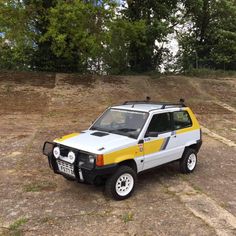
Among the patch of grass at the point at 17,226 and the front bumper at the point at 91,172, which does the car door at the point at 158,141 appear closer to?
the front bumper at the point at 91,172

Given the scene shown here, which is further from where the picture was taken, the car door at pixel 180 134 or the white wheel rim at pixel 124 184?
the car door at pixel 180 134

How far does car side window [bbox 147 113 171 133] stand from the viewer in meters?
6.89

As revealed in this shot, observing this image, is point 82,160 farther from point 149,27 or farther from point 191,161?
point 149,27

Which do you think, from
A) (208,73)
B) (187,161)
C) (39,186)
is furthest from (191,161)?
(208,73)

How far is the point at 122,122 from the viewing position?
7.04 m

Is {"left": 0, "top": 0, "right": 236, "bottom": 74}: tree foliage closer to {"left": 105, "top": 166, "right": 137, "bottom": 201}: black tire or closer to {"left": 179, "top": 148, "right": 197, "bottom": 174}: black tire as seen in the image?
{"left": 179, "top": 148, "right": 197, "bottom": 174}: black tire

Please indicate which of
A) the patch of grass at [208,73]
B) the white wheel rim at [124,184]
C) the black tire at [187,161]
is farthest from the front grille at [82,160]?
the patch of grass at [208,73]

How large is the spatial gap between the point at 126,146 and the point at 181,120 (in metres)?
2.20

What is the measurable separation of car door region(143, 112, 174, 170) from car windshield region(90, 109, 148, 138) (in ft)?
0.77

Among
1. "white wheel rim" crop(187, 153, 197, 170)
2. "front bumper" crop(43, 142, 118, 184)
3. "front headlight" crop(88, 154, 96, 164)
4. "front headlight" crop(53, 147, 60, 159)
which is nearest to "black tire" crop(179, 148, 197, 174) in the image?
"white wheel rim" crop(187, 153, 197, 170)

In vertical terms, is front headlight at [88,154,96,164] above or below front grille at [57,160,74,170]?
above

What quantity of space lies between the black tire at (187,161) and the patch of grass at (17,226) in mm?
3939

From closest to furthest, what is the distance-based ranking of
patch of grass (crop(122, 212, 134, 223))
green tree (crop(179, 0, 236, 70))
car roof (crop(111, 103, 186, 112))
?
patch of grass (crop(122, 212, 134, 223))
car roof (crop(111, 103, 186, 112))
green tree (crop(179, 0, 236, 70))

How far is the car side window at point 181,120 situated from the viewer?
298 inches
